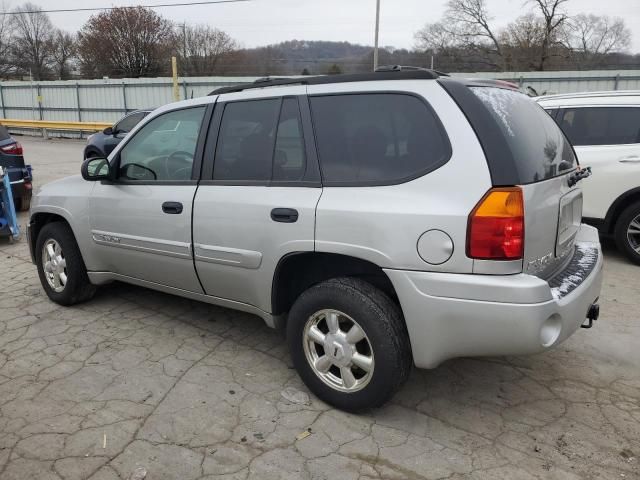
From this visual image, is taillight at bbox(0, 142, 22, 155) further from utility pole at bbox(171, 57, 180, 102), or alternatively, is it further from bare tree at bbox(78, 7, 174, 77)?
A: bare tree at bbox(78, 7, 174, 77)

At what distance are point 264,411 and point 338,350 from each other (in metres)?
0.57

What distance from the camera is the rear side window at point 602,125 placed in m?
5.76

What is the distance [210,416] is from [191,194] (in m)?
1.40

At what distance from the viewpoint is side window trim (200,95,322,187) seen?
9.70 feet

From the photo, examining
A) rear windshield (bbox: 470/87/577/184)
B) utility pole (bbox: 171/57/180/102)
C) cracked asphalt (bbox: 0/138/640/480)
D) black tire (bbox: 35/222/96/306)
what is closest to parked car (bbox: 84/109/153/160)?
utility pole (bbox: 171/57/180/102)

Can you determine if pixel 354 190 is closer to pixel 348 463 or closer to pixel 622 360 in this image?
pixel 348 463

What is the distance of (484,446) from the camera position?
269cm

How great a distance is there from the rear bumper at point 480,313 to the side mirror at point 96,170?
8.01ft

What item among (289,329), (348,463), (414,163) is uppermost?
(414,163)

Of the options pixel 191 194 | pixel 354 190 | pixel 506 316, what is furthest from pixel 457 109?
pixel 191 194

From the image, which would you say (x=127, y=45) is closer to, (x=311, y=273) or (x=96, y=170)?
(x=96, y=170)

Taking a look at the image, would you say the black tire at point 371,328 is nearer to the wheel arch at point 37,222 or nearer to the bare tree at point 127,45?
the wheel arch at point 37,222

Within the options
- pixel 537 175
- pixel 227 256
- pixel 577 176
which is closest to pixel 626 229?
pixel 577 176

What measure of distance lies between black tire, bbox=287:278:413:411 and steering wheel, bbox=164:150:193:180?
1.26 m
